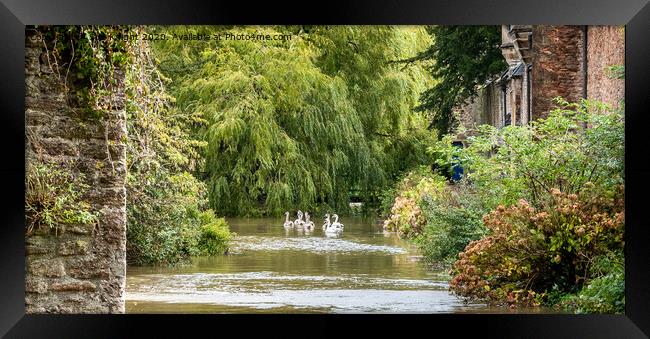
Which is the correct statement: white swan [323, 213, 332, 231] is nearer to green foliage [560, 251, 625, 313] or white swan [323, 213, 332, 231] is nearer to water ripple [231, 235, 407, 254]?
water ripple [231, 235, 407, 254]

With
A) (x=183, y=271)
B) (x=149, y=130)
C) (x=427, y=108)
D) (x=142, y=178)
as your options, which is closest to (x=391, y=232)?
(x=427, y=108)

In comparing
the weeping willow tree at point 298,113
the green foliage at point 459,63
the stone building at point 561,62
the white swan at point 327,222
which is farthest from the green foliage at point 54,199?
the white swan at point 327,222

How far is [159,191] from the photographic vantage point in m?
16.2

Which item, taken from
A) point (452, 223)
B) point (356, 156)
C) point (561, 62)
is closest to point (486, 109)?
point (356, 156)

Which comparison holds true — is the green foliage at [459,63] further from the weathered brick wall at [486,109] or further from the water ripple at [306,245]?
the water ripple at [306,245]

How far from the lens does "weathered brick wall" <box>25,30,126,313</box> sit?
1024cm

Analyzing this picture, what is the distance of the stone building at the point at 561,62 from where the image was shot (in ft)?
55.0

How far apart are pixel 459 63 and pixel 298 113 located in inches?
212

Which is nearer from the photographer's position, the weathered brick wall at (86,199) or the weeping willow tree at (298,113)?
the weathered brick wall at (86,199)

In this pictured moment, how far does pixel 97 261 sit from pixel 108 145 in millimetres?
926

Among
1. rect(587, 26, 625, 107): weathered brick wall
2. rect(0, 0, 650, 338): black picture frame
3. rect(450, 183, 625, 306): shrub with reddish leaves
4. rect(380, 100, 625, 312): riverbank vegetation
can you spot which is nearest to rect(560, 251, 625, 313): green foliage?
rect(380, 100, 625, 312): riverbank vegetation

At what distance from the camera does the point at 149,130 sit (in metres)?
13.3
